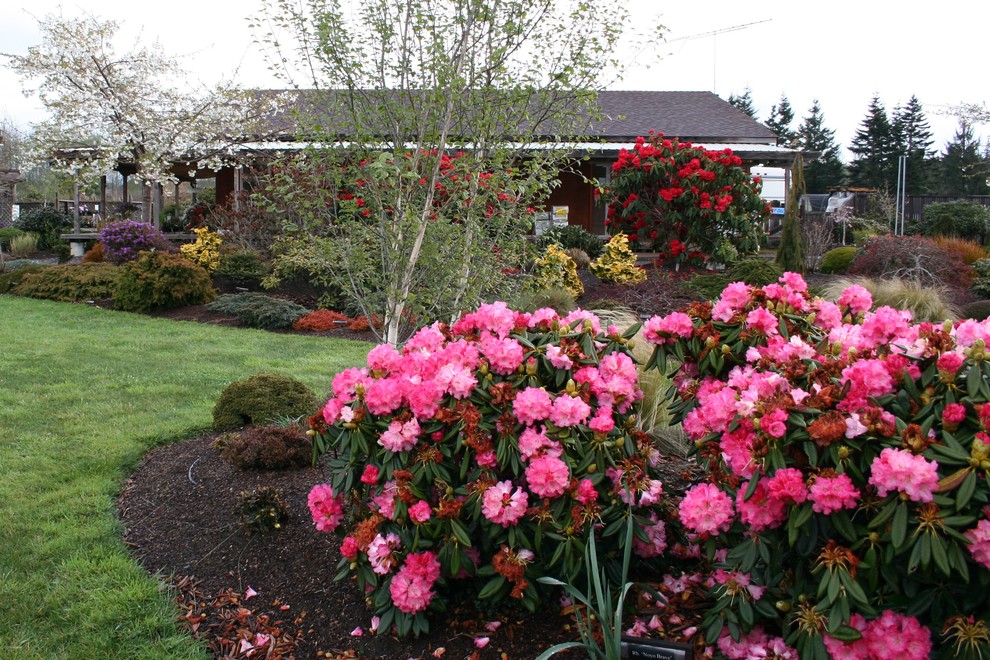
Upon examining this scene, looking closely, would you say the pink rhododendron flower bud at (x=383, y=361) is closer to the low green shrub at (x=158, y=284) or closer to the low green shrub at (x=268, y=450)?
the low green shrub at (x=268, y=450)

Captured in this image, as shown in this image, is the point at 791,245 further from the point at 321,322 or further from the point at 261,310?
the point at 261,310

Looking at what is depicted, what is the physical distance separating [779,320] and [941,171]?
46321mm

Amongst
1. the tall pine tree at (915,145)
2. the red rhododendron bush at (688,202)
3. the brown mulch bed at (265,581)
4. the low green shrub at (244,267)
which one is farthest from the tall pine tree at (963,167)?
the brown mulch bed at (265,581)

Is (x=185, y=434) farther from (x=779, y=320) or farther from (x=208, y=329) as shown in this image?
(x=208, y=329)

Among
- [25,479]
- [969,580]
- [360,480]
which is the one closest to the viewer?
[969,580]

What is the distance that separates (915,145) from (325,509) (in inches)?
1895

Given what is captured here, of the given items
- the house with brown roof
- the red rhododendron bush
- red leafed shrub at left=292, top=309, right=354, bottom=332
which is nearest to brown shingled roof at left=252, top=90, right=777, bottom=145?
the house with brown roof

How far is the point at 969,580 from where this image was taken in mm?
1880

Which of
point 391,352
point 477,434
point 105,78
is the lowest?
point 477,434

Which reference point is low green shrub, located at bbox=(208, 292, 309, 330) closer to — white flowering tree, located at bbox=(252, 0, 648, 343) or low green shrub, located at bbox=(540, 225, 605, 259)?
low green shrub, located at bbox=(540, 225, 605, 259)

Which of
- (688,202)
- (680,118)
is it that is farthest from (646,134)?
(688,202)

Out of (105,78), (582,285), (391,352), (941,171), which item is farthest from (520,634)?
(941,171)

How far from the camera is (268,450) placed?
13.4 ft

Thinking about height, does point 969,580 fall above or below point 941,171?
below
